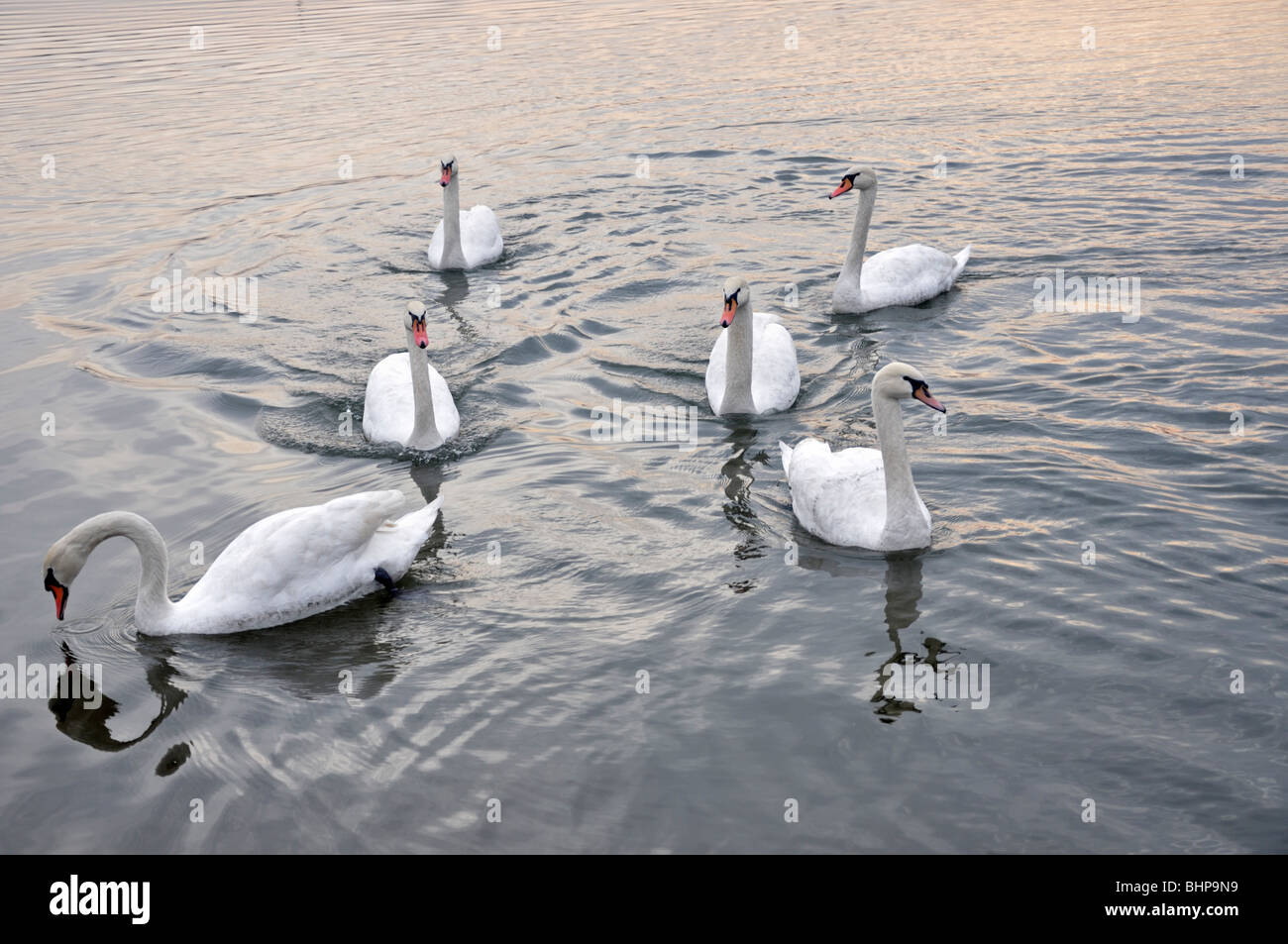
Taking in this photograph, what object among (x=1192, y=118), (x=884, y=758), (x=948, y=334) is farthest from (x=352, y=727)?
(x=1192, y=118)

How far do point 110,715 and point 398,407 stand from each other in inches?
163

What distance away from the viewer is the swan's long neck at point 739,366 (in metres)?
10.6

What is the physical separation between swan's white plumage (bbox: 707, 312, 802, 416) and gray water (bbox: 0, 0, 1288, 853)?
24 cm

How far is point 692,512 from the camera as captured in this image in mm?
9453

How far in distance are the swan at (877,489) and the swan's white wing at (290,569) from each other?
10.0 feet

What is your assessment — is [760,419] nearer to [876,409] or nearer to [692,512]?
[692,512]

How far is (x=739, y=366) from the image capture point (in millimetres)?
10828

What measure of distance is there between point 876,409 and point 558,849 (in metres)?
3.96

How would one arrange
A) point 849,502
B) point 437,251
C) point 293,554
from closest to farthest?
point 293,554 → point 849,502 → point 437,251

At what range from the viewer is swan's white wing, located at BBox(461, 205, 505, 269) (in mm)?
15711

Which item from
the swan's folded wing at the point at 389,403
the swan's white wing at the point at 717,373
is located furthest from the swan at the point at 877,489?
the swan's folded wing at the point at 389,403

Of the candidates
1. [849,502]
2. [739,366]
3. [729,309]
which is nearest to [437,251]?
[739,366]

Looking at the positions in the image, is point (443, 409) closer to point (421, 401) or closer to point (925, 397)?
point (421, 401)
